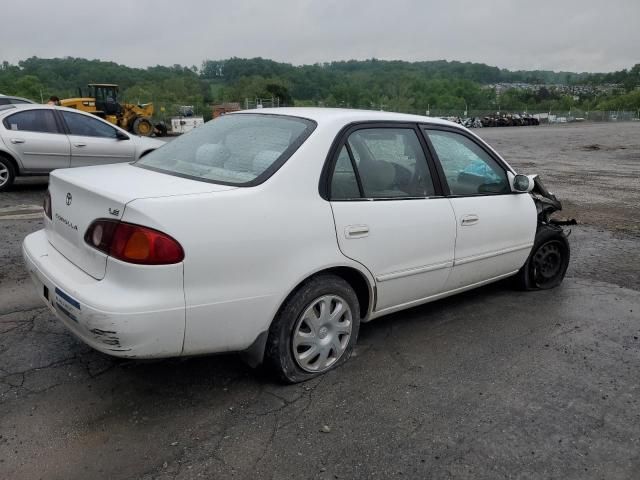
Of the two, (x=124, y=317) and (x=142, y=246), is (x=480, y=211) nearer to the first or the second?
(x=142, y=246)

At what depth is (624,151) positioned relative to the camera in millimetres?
22938

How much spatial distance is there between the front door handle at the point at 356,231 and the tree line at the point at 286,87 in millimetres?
34559

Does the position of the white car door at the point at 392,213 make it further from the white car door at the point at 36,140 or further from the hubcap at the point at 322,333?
the white car door at the point at 36,140

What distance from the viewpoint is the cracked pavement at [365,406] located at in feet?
8.40

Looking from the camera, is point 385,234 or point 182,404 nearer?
point 182,404

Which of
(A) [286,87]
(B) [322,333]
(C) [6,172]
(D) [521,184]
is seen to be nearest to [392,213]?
(B) [322,333]

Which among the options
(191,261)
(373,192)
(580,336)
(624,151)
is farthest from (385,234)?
(624,151)

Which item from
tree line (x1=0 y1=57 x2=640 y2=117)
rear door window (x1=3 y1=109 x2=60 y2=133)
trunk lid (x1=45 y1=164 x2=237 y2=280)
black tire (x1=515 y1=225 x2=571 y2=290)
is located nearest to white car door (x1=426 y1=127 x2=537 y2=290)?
black tire (x1=515 y1=225 x2=571 y2=290)

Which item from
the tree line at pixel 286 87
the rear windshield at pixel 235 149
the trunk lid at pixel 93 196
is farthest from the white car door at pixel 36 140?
the tree line at pixel 286 87

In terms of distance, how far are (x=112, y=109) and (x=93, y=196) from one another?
24.9 m

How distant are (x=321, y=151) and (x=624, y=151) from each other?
23.6 meters

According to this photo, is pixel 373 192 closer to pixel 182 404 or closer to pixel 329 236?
pixel 329 236

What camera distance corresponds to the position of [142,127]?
26.3 meters

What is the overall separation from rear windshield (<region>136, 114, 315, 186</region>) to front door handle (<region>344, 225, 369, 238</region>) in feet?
1.81
